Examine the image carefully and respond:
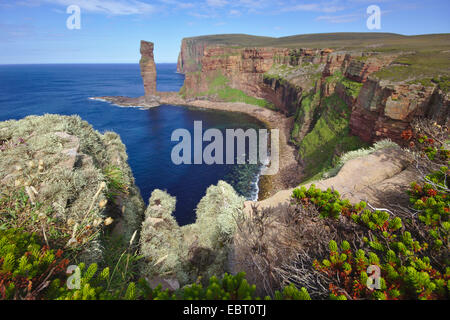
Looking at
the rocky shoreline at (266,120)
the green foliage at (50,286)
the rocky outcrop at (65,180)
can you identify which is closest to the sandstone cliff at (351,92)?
the rocky shoreline at (266,120)

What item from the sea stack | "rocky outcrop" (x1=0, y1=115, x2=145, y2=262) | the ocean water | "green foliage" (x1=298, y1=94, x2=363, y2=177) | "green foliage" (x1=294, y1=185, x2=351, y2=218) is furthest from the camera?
the sea stack

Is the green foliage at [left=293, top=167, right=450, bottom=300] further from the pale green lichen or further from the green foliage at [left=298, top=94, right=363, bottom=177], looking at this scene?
the green foliage at [left=298, top=94, right=363, bottom=177]

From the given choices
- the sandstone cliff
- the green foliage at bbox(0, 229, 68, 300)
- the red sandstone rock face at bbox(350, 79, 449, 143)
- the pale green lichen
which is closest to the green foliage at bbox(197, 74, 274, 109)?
the sandstone cliff

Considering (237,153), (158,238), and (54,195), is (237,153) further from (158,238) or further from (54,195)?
(54,195)

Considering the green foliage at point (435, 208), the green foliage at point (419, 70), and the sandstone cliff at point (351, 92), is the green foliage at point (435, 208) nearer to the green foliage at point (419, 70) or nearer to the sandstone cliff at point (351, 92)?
the sandstone cliff at point (351, 92)

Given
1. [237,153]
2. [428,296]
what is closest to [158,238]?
[428,296]
